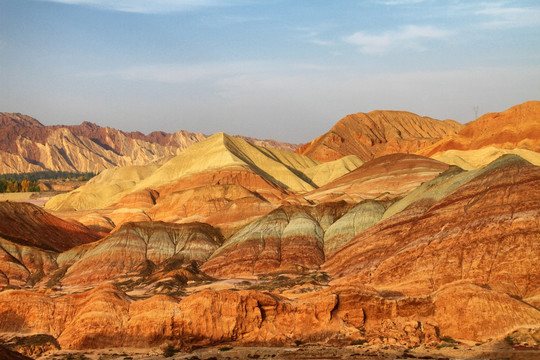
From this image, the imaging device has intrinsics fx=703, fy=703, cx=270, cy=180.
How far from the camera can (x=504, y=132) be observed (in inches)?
5955

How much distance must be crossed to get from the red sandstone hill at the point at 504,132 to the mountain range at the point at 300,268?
77.6 feet

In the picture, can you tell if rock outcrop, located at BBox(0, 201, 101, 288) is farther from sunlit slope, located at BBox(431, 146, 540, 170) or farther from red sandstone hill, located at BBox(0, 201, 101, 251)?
sunlit slope, located at BBox(431, 146, 540, 170)

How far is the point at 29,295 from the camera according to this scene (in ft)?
134

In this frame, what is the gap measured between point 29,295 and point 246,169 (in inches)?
3732

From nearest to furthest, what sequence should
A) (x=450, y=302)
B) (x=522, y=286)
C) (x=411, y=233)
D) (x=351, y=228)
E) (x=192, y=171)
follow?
(x=450, y=302)
(x=522, y=286)
(x=411, y=233)
(x=351, y=228)
(x=192, y=171)

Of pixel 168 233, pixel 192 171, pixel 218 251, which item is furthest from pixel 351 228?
pixel 192 171

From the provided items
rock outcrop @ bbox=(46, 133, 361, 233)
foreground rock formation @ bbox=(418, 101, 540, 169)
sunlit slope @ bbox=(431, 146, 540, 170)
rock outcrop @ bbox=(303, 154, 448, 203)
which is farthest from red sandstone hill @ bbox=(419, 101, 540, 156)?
rock outcrop @ bbox=(303, 154, 448, 203)

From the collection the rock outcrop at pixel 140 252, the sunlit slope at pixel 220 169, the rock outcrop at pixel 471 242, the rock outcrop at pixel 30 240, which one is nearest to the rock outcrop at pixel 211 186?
the sunlit slope at pixel 220 169

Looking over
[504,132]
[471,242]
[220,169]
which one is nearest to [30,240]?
[220,169]

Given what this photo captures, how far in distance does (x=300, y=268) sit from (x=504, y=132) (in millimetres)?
101813

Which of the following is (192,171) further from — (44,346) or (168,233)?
(44,346)

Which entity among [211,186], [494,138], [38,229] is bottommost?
[38,229]

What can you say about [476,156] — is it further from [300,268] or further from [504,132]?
[300,268]

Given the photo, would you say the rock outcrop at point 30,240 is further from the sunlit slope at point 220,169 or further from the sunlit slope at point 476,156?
the sunlit slope at point 476,156
